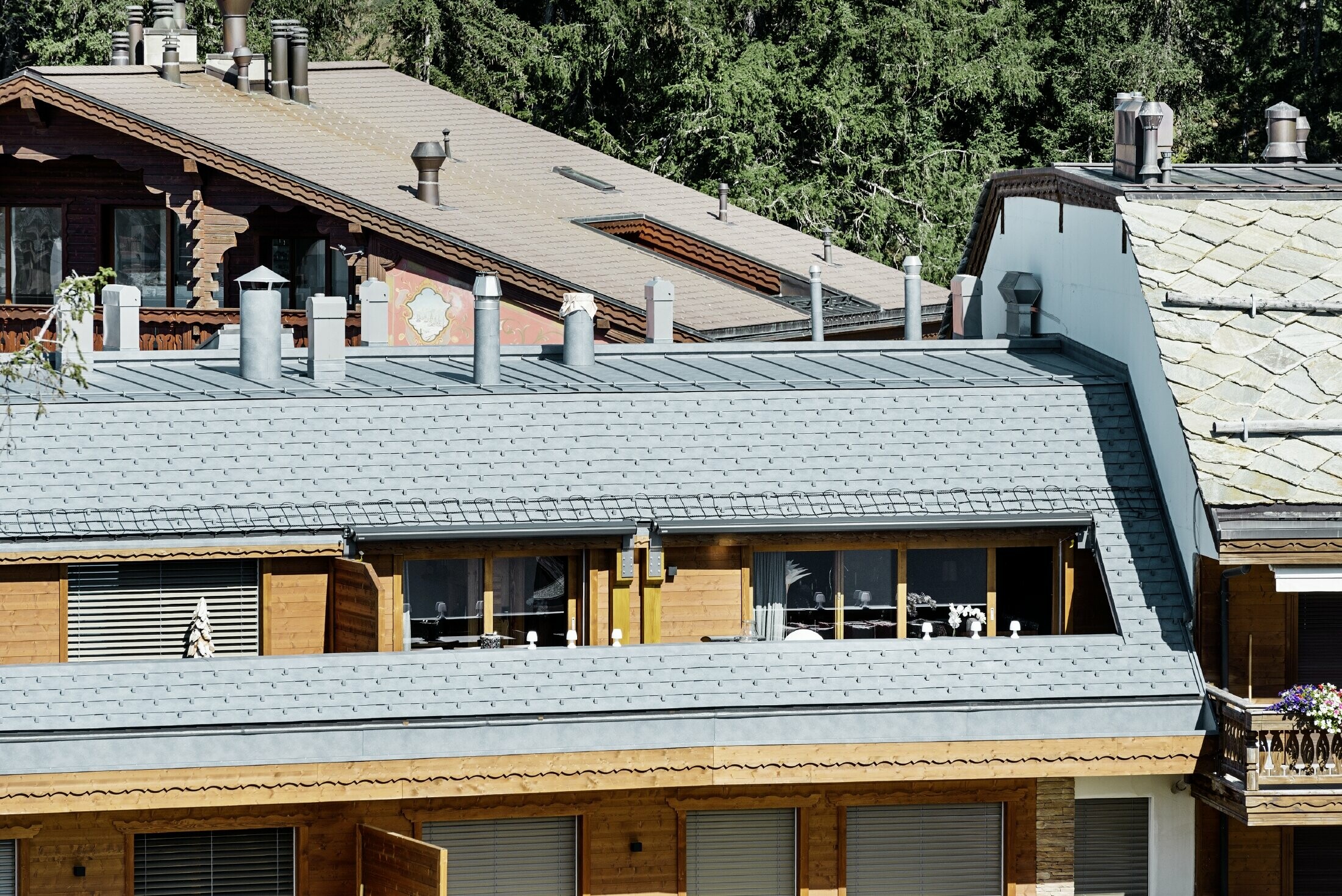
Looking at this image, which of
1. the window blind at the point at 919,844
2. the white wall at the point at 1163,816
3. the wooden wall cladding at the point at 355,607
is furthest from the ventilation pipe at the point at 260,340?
the white wall at the point at 1163,816

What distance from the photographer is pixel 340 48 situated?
211ft

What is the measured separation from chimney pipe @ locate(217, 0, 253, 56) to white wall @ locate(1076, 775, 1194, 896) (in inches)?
1031

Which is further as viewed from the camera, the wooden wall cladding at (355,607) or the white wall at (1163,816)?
the white wall at (1163,816)

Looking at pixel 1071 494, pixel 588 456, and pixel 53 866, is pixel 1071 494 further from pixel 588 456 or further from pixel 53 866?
pixel 53 866

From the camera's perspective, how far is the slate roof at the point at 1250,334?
23172 millimetres

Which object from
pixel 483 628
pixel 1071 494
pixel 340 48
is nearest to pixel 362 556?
pixel 483 628

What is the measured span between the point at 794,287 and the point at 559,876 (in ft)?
68.1

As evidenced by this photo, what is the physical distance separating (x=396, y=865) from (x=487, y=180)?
21.7 meters

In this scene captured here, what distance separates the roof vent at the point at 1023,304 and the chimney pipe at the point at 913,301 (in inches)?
96.4

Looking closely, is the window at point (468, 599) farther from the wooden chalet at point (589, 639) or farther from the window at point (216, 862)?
the window at point (216, 862)

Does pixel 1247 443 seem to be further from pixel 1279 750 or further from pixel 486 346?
pixel 486 346

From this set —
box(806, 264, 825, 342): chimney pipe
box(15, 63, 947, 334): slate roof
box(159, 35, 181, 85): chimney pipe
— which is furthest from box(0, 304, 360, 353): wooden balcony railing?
box(806, 264, 825, 342): chimney pipe

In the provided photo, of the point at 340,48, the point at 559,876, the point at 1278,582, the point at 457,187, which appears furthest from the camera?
the point at 340,48

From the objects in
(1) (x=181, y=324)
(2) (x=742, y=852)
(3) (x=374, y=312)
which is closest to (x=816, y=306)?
(3) (x=374, y=312)
